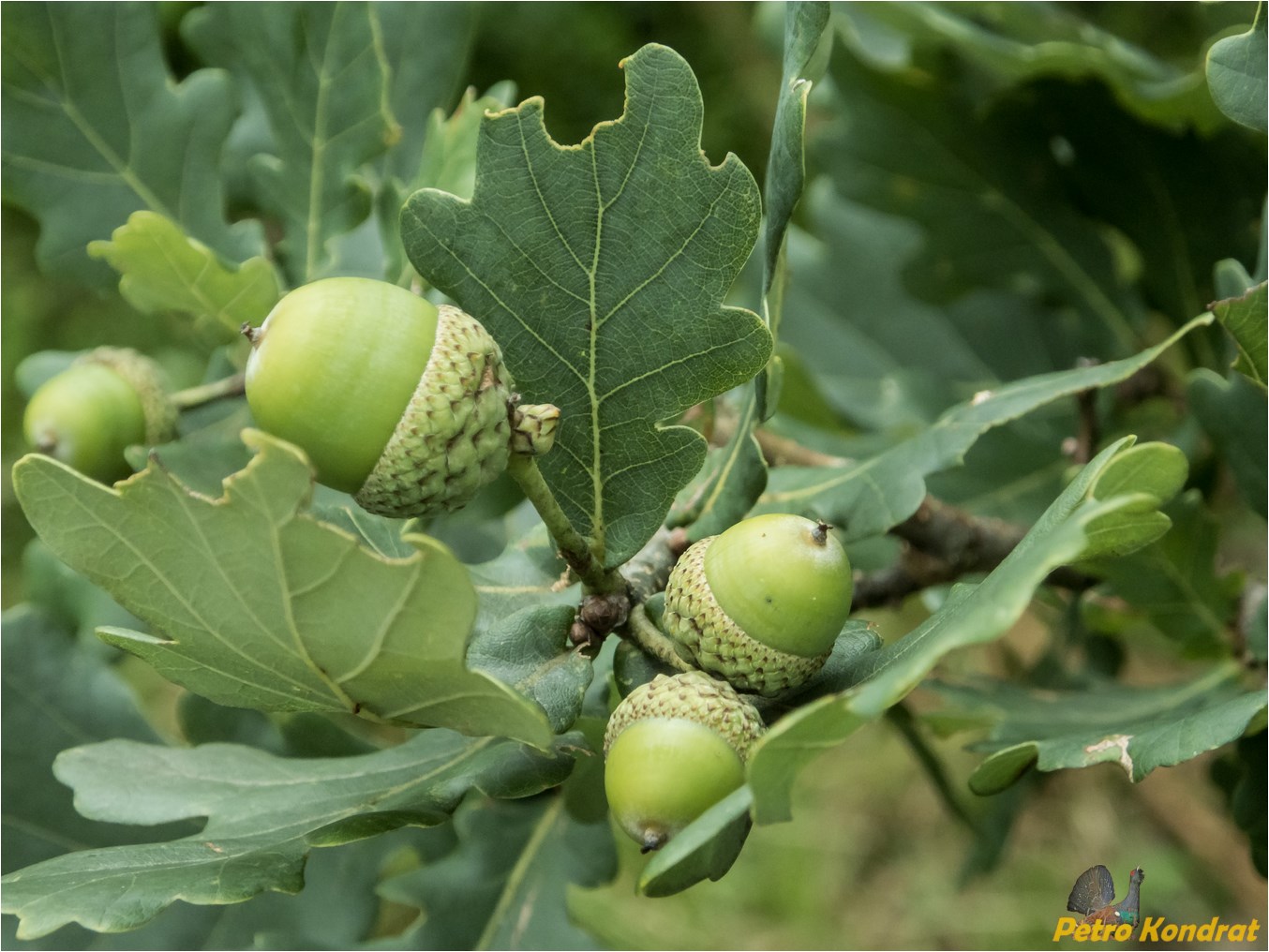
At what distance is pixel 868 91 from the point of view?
1528 mm

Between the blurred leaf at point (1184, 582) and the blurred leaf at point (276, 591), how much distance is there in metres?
0.75

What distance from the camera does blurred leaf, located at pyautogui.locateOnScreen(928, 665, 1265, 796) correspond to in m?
0.85

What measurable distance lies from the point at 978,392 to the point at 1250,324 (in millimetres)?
803

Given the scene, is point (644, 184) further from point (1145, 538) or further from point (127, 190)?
point (127, 190)

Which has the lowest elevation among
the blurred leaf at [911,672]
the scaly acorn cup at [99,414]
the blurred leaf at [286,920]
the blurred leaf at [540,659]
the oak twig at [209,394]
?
the blurred leaf at [286,920]

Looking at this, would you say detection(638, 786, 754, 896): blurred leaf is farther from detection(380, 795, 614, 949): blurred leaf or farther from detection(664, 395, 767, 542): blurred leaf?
detection(380, 795, 614, 949): blurred leaf

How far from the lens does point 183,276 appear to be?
3.68ft

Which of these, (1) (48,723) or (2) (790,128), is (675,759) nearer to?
(2) (790,128)

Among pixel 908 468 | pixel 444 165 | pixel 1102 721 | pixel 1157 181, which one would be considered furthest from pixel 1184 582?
pixel 444 165

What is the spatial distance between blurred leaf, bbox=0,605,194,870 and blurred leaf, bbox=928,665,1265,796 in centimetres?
84

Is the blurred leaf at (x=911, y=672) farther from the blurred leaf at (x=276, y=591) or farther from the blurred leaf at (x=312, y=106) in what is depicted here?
the blurred leaf at (x=312, y=106)

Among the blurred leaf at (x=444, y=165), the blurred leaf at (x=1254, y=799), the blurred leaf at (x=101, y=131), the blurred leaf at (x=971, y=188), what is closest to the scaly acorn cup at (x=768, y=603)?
the blurred leaf at (x=444, y=165)

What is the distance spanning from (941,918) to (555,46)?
2300 mm

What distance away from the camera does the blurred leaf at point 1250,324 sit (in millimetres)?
869
